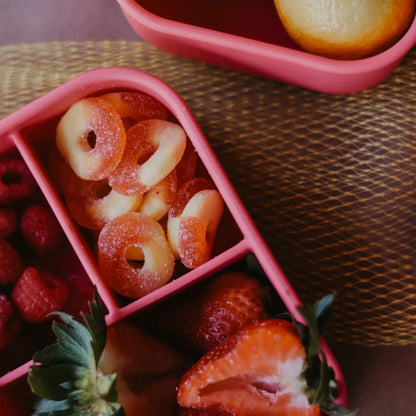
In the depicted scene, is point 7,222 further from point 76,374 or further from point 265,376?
point 265,376

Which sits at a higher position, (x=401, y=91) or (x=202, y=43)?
(x=202, y=43)

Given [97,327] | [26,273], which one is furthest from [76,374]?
[26,273]

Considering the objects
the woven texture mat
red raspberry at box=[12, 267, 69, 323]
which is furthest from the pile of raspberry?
the woven texture mat

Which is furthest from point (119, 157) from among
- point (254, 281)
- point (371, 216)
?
point (371, 216)

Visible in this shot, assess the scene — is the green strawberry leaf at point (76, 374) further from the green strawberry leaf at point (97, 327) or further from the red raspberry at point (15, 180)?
the red raspberry at point (15, 180)

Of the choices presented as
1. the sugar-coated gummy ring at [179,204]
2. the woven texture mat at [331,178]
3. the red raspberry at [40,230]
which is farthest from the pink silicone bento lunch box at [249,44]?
the red raspberry at [40,230]

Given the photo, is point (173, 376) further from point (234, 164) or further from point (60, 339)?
point (234, 164)
